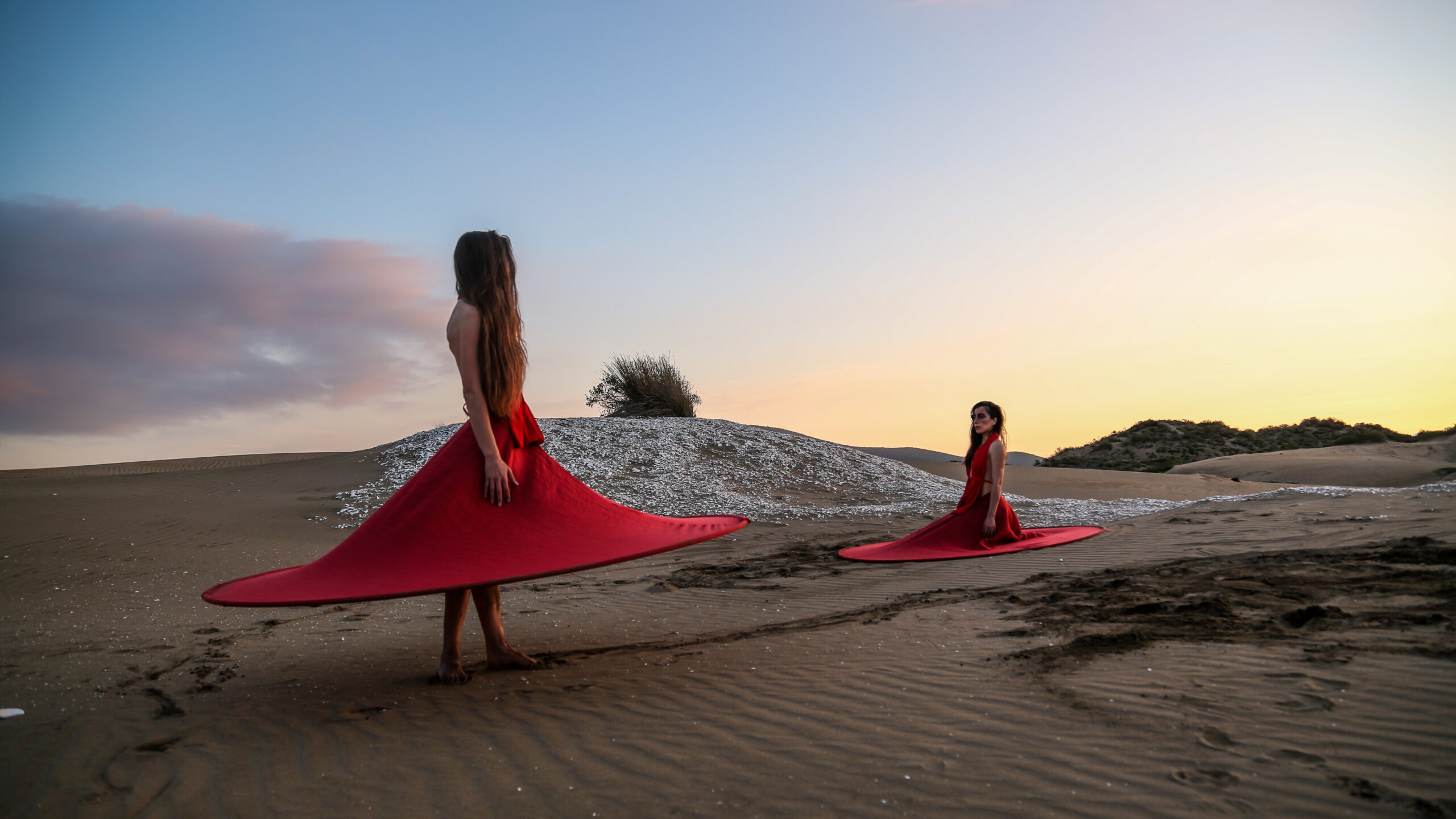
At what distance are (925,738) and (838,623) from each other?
2.07 meters

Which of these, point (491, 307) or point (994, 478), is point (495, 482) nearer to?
point (491, 307)

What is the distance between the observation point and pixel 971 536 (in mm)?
7723

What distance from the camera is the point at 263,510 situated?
39.1 ft

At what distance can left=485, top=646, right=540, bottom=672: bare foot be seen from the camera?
399cm

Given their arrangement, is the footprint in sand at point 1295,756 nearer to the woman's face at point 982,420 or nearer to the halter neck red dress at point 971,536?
the halter neck red dress at point 971,536

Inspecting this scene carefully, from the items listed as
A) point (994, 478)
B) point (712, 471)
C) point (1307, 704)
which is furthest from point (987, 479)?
point (712, 471)

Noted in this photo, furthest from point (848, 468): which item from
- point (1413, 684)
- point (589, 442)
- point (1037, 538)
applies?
point (1413, 684)

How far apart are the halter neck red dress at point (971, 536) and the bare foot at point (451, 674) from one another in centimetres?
458

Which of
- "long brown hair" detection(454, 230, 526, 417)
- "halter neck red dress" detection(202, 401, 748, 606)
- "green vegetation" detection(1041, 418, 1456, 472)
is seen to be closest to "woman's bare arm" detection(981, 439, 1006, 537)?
"halter neck red dress" detection(202, 401, 748, 606)

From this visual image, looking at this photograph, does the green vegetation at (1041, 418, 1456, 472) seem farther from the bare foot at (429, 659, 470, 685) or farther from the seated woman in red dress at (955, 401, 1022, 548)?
the bare foot at (429, 659, 470, 685)

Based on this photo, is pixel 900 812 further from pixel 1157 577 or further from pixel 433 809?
pixel 1157 577

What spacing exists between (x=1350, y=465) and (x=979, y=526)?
17.9 m

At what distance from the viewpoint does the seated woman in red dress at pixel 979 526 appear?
24.4 ft

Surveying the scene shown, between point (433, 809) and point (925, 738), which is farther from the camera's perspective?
point (925, 738)
